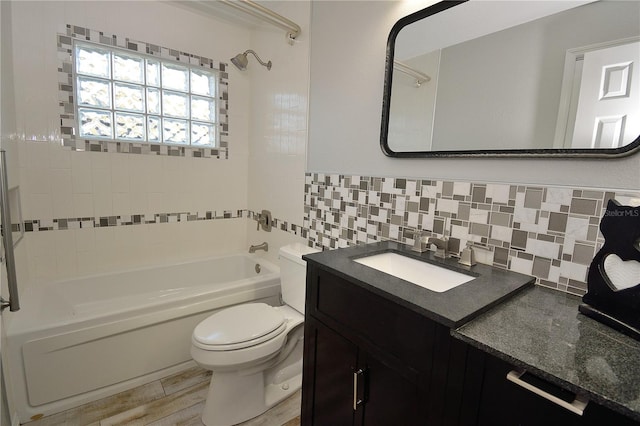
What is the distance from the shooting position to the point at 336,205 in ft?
5.68

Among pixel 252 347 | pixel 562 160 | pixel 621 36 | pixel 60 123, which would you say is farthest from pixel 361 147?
pixel 60 123

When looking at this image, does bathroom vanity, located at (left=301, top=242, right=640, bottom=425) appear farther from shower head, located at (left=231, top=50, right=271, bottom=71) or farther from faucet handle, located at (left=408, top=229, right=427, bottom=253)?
shower head, located at (left=231, top=50, right=271, bottom=71)

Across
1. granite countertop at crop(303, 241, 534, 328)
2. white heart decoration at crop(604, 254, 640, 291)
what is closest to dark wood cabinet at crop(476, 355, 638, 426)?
granite countertop at crop(303, 241, 534, 328)

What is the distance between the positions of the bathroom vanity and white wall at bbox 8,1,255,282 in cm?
168

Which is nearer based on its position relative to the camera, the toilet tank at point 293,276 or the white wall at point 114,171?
the toilet tank at point 293,276

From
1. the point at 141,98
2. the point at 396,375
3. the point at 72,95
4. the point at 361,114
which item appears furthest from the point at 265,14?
the point at 396,375

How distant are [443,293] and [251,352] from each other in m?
0.98

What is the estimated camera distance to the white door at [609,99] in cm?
82

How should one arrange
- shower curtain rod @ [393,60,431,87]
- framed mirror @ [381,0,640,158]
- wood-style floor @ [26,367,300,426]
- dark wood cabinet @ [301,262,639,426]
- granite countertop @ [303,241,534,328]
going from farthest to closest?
wood-style floor @ [26,367,300,426] < shower curtain rod @ [393,60,431,87] < framed mirror @ [381,0,640,158] < granite countertop @ [303,241,534,328] < dark wood cabinet @ [301,262,639,426]

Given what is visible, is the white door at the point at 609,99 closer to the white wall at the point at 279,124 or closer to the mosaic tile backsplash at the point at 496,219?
the mosaic tile backsplash at the point at 496,219

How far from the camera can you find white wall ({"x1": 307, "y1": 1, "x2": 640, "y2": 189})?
3.35 feet

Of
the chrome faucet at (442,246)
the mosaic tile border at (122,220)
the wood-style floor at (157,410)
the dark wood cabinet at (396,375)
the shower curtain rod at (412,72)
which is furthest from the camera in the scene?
the mosaic tile border at (122,220)

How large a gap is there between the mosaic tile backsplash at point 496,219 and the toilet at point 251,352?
1.64 feet

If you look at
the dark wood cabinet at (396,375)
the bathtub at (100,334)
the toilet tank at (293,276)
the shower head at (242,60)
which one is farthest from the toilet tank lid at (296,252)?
the shower head at (242,60)
